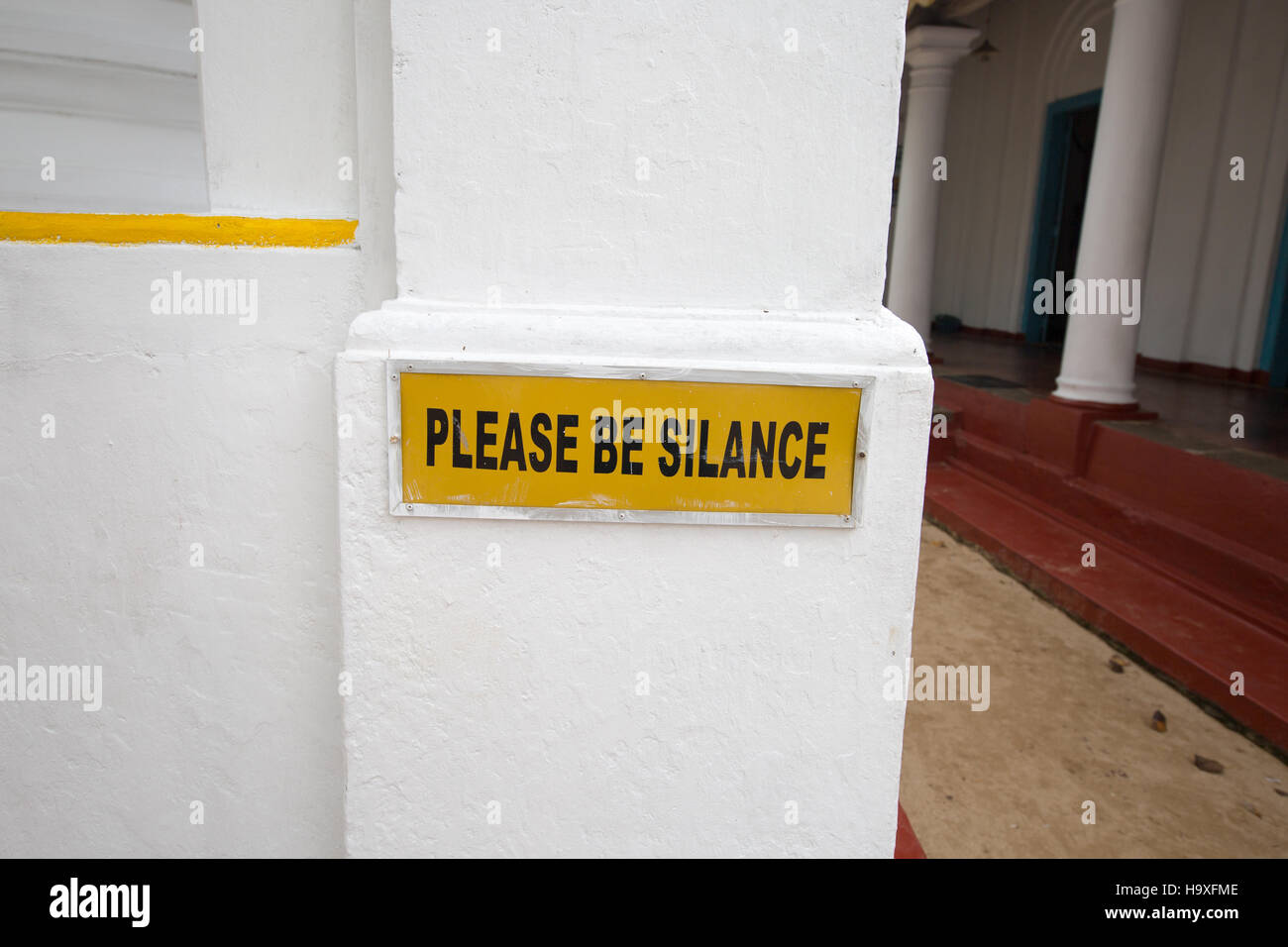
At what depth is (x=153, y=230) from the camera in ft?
4.82

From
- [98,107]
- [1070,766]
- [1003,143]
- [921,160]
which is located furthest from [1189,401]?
[98,107]

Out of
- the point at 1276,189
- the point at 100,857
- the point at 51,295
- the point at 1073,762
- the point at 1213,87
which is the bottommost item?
the point at 1073,762

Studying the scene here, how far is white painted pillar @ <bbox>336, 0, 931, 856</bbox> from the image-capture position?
1.34 metres

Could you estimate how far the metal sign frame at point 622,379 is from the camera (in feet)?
4.33

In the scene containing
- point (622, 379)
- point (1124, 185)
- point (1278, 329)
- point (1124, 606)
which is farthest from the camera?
point (1278, 329)

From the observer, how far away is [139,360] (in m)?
1.51

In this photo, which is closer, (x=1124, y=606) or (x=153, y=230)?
(x=153, y=230)

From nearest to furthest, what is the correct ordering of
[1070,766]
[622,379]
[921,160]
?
1. [622,379]
2. [1070,766]
3. [921,160]

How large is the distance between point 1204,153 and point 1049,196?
262 centimetres

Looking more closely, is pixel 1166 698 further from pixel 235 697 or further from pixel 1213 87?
pixel 1213 87

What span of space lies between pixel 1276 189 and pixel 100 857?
8328 mm

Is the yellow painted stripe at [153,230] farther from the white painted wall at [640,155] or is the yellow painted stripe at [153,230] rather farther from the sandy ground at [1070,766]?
the sandy ground at [1070,766]

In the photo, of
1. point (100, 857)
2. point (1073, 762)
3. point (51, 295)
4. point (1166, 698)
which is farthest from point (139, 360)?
point (1166, 698)

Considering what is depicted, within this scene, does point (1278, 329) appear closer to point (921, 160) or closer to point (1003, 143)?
point (921, 160)
